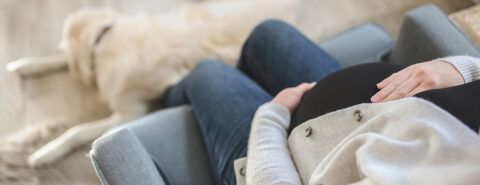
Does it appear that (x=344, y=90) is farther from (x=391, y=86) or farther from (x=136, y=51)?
(x=136, y=51)

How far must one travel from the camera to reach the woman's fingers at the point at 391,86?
0.61m

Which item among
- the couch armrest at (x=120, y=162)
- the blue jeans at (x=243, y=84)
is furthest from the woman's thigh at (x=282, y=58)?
the couch armrest at (x=120, y=162)

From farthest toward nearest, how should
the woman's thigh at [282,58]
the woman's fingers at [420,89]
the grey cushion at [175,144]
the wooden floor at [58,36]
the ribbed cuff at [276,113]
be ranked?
the wooden floor at [58,36], the woman's thigh at [282,58], the grey cushion at [175,144], the ribbed cuff at [276,113], the woman's fingers at [420,89]

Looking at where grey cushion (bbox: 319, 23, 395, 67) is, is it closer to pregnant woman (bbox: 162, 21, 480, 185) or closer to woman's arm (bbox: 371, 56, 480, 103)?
pregnant woman (bbox: 162, 21, 480, 185)

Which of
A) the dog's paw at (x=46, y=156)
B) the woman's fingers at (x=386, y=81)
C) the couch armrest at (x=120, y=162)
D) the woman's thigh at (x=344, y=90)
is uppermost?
the woman's fingers at (x=386, y=81)

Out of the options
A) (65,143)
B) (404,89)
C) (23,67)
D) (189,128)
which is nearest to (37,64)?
(23,67)

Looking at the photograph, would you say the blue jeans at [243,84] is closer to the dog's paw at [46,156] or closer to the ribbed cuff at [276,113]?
the ribbed cuff at [276,113]

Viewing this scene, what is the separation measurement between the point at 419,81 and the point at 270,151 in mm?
293

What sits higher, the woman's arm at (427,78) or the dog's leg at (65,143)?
the woman's arm at (427,78)

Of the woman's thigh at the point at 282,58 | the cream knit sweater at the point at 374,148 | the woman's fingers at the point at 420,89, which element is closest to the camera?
the cream knit sweater at the point at 374,148

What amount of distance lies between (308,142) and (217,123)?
11.0 inches

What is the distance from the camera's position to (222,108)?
87 cm

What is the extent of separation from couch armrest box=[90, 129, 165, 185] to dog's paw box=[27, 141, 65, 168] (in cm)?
64

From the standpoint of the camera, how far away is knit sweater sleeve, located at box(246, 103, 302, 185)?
61 cm
